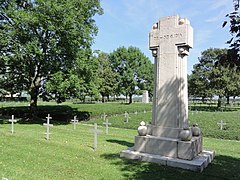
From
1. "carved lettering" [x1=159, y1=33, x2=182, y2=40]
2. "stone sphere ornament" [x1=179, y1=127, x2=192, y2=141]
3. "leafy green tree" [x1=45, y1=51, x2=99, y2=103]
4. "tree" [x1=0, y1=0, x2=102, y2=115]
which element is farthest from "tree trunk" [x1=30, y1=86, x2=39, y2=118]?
"stone sphere ornament" [x1=179, y1=127, x2=192, y2=141]

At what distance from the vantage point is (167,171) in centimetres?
570

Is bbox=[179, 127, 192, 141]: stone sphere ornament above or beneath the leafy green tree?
beneath

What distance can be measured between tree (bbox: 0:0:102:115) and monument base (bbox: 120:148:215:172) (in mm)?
9705

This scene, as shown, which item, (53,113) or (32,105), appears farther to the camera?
(53,113)

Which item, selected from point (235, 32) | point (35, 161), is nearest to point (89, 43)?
point (35, 161)

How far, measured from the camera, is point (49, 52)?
1506cm

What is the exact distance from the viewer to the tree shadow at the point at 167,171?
17.6 ft

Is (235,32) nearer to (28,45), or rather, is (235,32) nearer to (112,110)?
(28,45)

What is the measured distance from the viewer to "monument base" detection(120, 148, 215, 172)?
19.3ft

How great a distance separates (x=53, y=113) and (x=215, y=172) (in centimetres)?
1722

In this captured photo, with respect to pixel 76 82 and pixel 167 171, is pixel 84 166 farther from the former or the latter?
pixel 76 82

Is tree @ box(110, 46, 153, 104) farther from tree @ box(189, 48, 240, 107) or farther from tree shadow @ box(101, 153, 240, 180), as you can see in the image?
tree shadow @ box(101, 153, 240, 180)

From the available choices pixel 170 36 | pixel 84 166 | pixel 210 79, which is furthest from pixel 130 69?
pixel 84 166

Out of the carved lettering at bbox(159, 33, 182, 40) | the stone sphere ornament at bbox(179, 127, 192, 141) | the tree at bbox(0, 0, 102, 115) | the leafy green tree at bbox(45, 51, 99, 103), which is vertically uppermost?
the tree at bbox(0, 0, 102, 115)
